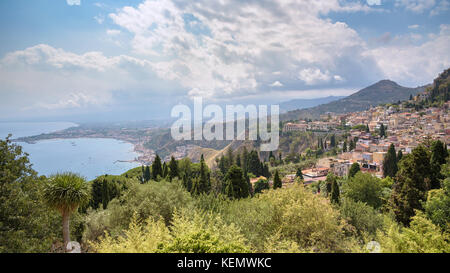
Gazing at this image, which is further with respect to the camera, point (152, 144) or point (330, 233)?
point (152, 144)

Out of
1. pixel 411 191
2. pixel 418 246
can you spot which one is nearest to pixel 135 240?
pixel 418 246

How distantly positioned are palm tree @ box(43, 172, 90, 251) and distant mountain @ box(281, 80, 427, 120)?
15272 centimetres

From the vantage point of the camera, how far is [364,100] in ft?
556

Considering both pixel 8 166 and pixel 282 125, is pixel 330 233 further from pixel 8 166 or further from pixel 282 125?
pixel 282 125

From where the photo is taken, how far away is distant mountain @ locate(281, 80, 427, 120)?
512ft

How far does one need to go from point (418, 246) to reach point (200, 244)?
446 centimetres

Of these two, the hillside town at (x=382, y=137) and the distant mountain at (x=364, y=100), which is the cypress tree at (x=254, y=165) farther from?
the distant mountain at (x=364, y=100)

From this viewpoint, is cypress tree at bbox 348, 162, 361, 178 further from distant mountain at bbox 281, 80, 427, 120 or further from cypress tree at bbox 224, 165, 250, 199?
distant mountain at bbox 281, 80, 427, 120

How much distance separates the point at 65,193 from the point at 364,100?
198931 millimetres

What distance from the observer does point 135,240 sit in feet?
14.6

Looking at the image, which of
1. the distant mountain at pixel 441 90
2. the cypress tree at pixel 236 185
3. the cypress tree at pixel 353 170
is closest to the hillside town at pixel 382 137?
the cypress tree at pixel 353 170

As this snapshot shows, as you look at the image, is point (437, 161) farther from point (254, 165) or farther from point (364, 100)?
A: point (364, 100)

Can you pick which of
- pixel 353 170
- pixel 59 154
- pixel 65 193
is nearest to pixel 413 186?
pixel 65 193
